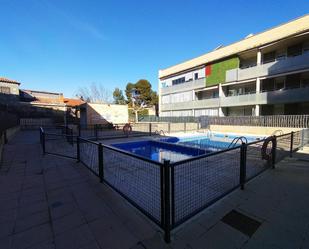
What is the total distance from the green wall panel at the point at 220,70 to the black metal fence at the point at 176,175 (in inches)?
699

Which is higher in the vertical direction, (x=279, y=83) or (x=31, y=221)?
(x=279, y=83)

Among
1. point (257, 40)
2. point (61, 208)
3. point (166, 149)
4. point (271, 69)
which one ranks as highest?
point (257, 40)

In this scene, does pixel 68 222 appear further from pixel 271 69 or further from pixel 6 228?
pixel 271 69

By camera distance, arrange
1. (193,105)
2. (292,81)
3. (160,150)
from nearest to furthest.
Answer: (160,150) → (292,81) → (193,105)

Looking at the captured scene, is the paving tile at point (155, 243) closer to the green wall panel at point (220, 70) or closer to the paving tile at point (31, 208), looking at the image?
the paving tile at point (31, 208)

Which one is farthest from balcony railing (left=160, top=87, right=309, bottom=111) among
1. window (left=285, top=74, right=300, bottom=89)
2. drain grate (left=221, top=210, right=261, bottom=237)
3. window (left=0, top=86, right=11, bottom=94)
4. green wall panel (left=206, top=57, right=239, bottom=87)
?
window (left=0, top=86, right=11, bottom=94)

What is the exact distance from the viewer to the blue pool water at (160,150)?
29.0 ft

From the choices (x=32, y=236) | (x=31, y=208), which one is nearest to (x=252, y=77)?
(x=31, y=208)

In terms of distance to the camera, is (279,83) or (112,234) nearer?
(112,234)

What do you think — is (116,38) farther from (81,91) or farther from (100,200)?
(81,91)

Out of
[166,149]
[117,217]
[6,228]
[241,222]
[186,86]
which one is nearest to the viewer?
[6,228]

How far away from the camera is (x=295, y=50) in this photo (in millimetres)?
16797

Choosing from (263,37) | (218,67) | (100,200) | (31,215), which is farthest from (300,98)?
(31,215)

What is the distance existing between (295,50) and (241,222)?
21725 mm
